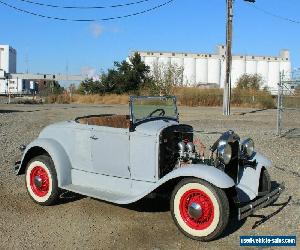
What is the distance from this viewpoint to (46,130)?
6195 mm

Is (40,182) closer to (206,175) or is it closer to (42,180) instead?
(42,180)

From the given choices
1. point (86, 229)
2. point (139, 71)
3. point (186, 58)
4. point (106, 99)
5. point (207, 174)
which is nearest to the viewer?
point (207, 174)

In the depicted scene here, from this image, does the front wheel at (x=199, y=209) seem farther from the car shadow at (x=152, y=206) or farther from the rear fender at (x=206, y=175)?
the car shadow at (x=152, y=206)

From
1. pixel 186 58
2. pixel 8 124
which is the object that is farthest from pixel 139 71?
pixel 186 58

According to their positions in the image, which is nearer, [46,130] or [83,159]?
[83,159]

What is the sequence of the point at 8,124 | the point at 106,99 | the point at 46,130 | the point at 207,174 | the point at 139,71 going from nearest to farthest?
the point at 207,174 < the point at 46,130 < the point at 8,124 < the point at 106,99 < the point at 139,71

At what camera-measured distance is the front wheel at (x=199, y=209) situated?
4449 mm

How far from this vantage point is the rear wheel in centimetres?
580

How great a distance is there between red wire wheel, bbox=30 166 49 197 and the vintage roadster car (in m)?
0.01

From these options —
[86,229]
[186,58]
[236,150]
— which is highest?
[186,58]

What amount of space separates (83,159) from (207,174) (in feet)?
6.29

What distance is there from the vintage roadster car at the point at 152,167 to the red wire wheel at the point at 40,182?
1cm

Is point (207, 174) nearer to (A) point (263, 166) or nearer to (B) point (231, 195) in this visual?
(B) point (231, 195)

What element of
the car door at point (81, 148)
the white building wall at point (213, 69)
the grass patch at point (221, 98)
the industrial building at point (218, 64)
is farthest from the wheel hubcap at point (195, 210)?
the white building wall at point (213, 69)
